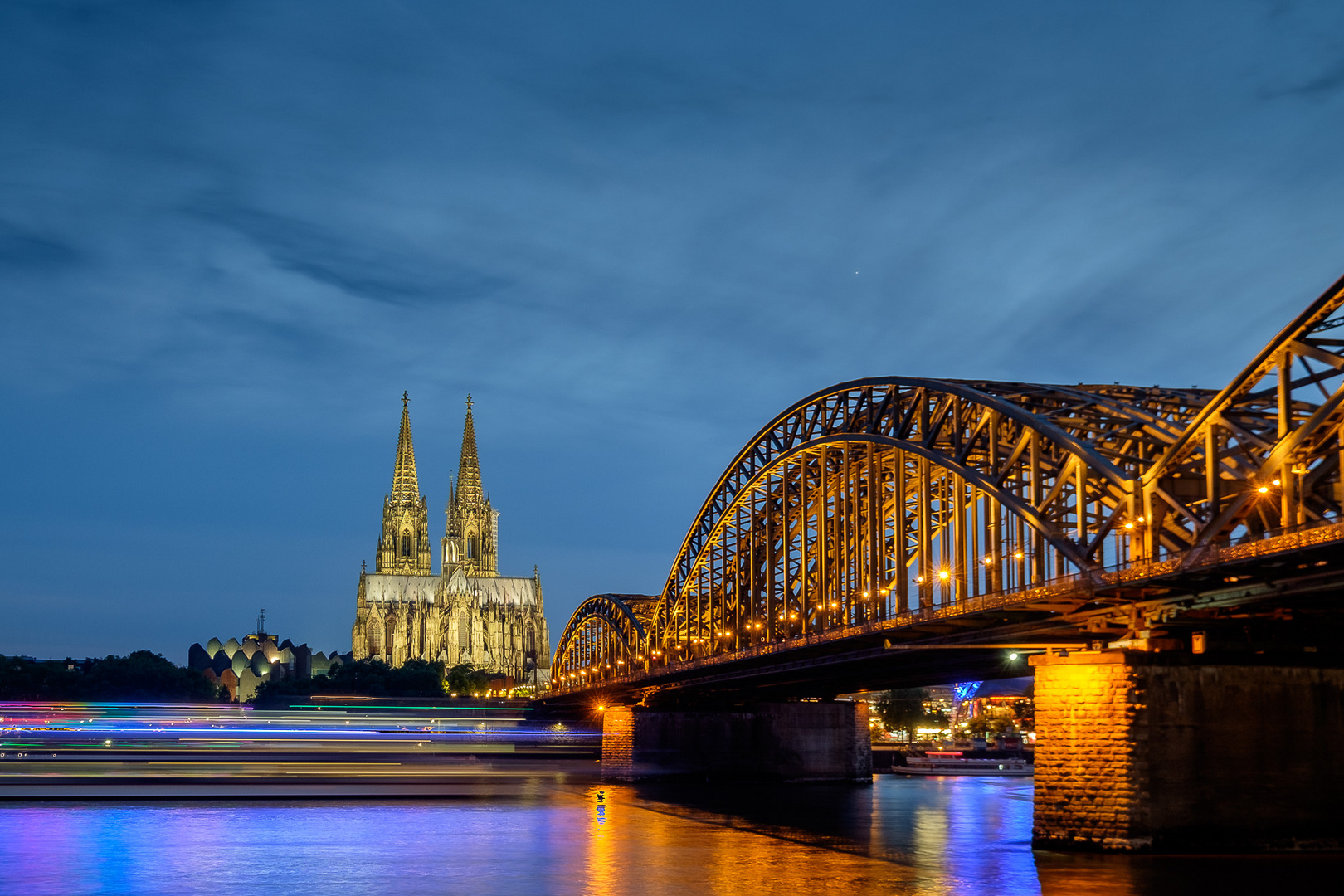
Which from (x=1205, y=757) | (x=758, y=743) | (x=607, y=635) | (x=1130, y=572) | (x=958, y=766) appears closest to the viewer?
(x=1130, y=572)

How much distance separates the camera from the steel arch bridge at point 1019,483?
1683 inches

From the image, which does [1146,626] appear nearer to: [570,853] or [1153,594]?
[1153,594]

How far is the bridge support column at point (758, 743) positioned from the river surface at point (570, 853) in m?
23.0

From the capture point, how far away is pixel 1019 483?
61812mm

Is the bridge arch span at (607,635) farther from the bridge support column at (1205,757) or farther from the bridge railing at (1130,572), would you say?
the bridge support column at (1205,757)

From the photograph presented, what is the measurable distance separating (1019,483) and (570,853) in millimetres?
24402

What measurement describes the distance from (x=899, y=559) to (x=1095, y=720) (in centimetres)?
2901

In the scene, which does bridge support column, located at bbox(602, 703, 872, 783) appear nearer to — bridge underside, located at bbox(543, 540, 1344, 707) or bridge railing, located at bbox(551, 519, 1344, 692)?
bridge underside, located at bbox(543, 540, 1344, 707)

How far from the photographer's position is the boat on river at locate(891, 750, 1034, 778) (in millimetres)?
134625

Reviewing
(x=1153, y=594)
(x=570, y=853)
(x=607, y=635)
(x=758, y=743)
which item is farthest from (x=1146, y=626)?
(x=607, y=635)

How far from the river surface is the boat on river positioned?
5244cm

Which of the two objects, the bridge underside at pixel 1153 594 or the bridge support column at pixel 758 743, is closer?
the bridge underside at pixel 1153 594

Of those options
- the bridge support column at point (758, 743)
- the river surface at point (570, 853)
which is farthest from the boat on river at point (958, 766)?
the river surface at point (570, 853)

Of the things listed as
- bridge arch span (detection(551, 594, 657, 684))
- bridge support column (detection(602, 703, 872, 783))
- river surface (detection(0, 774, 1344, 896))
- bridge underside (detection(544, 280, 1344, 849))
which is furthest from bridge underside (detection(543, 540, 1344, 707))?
bridge arch span (detection(551, 594, 657, 684))
